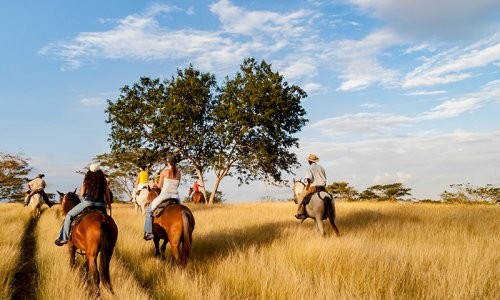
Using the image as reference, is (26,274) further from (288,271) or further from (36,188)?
(36,188)

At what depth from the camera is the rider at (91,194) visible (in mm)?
6926

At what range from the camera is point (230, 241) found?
374 inches

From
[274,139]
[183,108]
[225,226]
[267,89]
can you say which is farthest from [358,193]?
[225,226]

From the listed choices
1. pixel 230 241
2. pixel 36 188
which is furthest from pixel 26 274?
pixel 36 188

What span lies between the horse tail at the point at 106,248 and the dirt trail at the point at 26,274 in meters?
1.43

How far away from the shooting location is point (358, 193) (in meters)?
41.3

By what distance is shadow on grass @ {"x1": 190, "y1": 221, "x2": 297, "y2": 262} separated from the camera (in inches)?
322

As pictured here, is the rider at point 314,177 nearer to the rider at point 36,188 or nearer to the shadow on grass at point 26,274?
the shadow on grass at point 26,274

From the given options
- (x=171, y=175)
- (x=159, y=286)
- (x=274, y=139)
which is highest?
(x=274, y=139)

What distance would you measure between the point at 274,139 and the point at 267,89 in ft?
12.8

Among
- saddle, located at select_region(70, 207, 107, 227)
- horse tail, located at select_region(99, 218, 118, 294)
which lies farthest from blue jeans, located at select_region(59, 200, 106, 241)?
horse tail, located at select_region(99, 218, 118, 294)

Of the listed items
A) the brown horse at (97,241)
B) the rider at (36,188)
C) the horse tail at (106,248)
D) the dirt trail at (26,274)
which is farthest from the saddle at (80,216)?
the rider at (36,188)

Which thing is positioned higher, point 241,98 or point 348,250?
point 241,98

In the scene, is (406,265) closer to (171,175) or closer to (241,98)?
(171,175)
